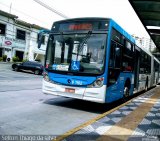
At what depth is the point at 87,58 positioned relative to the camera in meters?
8.49

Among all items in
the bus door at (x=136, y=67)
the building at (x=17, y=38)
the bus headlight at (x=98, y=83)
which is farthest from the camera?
the building at (x=17, y=38)

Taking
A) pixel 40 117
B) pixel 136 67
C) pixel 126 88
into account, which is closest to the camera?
pixel 40 117

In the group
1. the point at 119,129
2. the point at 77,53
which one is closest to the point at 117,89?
the point at 77,53

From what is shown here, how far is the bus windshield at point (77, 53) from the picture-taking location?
8438mm

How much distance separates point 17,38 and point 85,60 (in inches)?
1343

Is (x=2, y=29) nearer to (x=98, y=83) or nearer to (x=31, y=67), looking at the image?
(x=31, y=67)

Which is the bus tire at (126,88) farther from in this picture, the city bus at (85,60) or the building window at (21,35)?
the building window at (21,35)

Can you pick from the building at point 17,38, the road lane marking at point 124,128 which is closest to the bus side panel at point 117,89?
the road lane marking at point 124,128

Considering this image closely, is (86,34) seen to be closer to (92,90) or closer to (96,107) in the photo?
(92,90)

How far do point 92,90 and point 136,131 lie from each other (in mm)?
2604

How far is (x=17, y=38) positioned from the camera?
40.9 metres

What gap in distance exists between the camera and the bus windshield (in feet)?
27.7

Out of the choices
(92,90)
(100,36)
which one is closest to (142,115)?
(92,90)

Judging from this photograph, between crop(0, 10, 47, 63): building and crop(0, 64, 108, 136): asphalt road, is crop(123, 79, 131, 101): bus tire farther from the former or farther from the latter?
crop(0, 10, 47, 63): building
